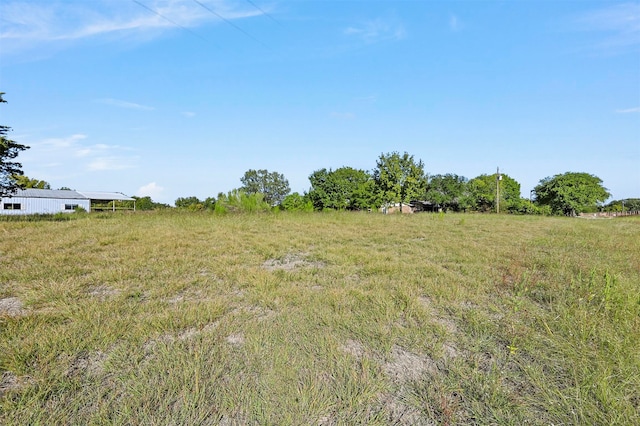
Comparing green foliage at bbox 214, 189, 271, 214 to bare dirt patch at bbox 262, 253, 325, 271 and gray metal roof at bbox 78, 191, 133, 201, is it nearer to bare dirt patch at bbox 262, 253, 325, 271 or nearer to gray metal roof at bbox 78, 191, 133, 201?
bare dirt patch at bbox 262, 253, 325, 271

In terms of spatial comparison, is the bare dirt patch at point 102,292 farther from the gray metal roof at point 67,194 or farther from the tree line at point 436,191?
the gray metal roof at point 67,194

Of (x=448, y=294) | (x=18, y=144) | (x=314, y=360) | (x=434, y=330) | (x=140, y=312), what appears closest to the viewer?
(x=314, y=360)

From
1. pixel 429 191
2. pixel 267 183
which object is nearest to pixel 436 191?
pixel 429 191

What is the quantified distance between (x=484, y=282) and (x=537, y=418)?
236cm

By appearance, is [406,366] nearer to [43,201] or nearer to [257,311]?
[257,311]

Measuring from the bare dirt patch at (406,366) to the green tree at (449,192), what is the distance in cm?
4749

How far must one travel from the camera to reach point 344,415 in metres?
1.42

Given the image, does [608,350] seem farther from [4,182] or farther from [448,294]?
[4,182]

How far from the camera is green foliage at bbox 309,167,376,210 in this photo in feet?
142

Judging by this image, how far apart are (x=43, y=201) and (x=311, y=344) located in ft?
150

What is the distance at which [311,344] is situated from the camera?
202 cm

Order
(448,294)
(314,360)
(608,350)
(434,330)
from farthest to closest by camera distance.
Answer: (448,294) → (434,330) → (608,350) → (314,360)

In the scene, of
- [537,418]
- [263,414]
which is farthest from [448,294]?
[263,414]

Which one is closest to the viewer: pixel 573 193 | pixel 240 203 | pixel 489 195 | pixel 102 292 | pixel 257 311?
pixel 257 311
